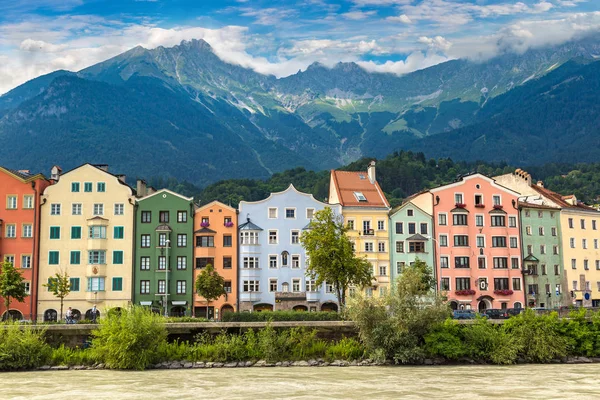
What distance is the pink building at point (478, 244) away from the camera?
86.1 meters

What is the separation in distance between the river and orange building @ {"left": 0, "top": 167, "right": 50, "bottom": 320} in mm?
37376

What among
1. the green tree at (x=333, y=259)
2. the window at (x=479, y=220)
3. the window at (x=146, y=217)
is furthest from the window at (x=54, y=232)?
the window at (x=479, y=220)

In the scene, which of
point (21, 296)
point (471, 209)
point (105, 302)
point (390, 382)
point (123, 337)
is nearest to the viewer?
point (390, 382)

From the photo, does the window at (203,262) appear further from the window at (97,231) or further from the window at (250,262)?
the window at (97,231)

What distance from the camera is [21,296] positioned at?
67312 mm

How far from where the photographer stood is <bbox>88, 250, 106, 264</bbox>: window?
79750mm

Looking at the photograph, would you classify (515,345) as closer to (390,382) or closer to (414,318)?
(414,318)

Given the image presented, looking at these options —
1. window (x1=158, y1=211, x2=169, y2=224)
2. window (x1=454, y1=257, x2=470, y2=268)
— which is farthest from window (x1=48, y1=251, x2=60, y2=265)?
window (x1=454, y1=257, x2=470, y2=268)

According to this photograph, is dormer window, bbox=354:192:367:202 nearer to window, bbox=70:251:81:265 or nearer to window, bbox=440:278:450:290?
window, bbox=440:278:450:290

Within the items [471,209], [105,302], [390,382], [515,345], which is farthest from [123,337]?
[471,209]

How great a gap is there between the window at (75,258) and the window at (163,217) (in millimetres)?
9621

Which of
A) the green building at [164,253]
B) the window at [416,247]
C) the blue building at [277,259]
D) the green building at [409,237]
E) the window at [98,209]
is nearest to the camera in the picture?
the green building at [164,253]

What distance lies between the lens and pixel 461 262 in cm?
8662

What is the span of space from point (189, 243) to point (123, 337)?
3810cm
